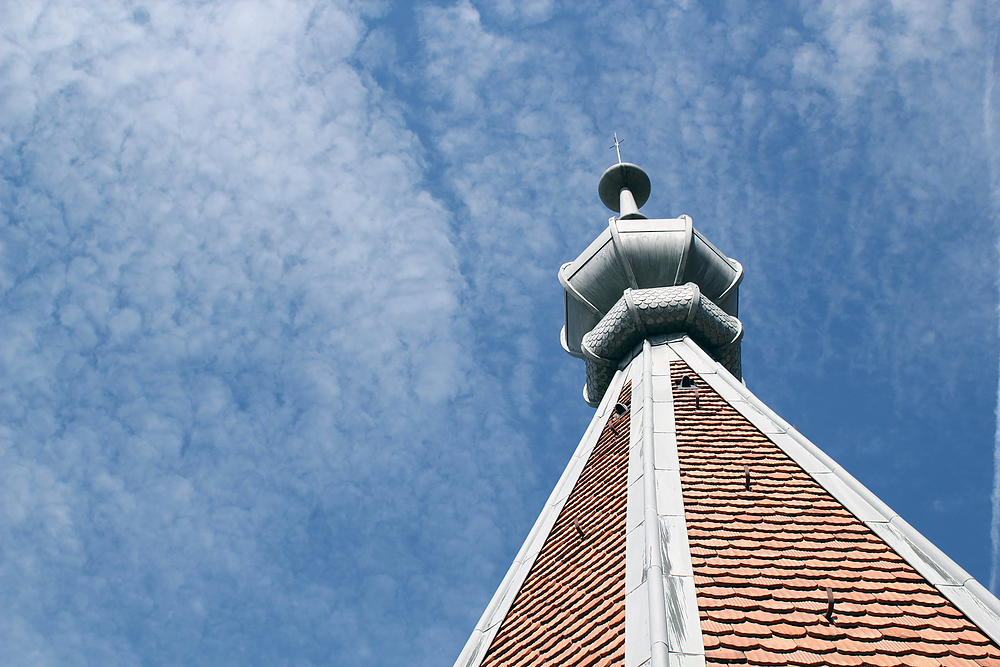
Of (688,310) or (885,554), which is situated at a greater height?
(688,310)

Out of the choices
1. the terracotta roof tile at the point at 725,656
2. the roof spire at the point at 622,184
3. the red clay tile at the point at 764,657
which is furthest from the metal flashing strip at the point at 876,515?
the roof spire at the point at 622,184

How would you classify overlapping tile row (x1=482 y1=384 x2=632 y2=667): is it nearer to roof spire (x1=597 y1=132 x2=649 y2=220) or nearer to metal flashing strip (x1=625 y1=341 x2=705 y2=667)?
metal flashing strip (x1=625 y1=341 x2=705 y2=667)

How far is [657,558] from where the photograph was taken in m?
6.17

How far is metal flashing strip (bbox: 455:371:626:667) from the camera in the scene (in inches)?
292

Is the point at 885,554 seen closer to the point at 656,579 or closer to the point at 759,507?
the point at 759,507

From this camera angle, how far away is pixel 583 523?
8.42 m

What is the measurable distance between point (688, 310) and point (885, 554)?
22.9ft

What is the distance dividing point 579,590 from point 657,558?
1050 millimetres

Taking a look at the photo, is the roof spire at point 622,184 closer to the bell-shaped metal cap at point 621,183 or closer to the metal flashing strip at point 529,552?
the bell-shaped metal cap at point 621,183

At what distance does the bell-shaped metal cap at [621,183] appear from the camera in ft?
69.1

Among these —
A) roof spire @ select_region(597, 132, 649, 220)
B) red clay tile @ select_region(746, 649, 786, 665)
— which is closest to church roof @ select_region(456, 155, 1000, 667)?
red clay tile @ select_region(746, 649, 786, 665)

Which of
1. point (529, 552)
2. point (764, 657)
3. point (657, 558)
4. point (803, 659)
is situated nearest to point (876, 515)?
point (657, 558)

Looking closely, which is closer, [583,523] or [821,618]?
[821,618]

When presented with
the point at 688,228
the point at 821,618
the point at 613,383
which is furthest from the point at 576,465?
the point at 688,228
